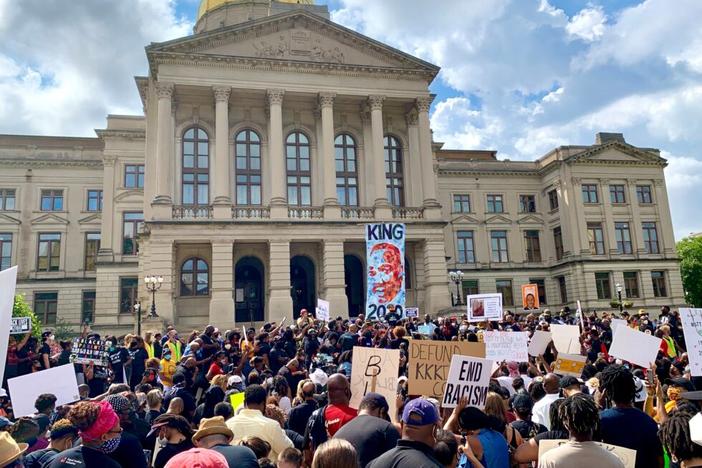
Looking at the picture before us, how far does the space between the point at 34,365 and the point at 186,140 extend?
84.2 feet

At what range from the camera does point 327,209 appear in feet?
116

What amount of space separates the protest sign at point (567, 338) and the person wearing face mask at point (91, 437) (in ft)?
33.2

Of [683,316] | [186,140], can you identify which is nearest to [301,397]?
[683,316]

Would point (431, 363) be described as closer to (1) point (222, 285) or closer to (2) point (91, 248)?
(1) point (222, 285)

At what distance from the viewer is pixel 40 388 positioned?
26.5 feet

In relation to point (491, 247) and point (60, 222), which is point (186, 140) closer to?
point (60, 222)

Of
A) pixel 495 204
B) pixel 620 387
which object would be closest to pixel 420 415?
pixel 620 387

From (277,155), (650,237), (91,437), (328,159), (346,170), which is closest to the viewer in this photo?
(91,437)

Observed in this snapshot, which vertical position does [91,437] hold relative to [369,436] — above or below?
above

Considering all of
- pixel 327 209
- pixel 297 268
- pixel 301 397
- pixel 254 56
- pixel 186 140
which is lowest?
pixel 301 397

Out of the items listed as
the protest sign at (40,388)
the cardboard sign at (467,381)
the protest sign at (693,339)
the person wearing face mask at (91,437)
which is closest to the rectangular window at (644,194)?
the protest sign at (693,339)

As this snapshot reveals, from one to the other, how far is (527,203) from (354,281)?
2496 cm

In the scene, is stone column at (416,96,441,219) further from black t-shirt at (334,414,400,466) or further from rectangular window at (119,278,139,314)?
black t-shirt at (334,414,400,466)

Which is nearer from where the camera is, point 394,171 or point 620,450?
point 620,450
